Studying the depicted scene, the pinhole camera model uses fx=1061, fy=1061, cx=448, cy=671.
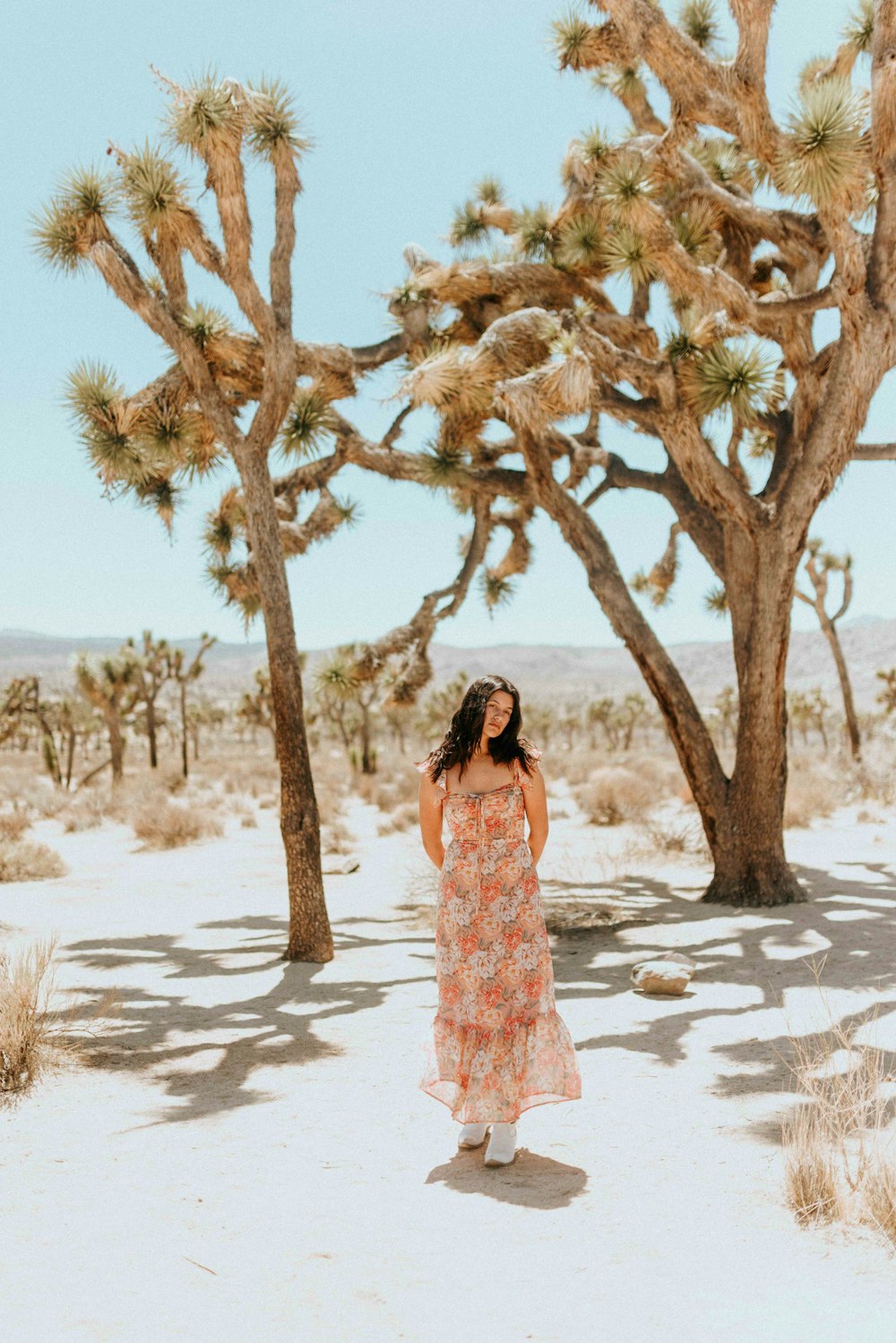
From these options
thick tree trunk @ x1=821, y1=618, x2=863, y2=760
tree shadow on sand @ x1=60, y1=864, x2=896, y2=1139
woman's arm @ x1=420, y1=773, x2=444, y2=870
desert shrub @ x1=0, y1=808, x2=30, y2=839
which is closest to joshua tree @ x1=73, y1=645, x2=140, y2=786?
desert shrub @ x1=0, y1=808, x2=30, y2=839

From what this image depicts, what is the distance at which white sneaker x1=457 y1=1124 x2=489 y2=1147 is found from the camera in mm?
3645

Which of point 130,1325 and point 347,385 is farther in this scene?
point 347,385

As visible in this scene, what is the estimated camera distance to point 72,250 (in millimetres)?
7281

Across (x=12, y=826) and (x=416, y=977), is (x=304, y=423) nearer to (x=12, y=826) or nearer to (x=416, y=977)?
(x=416, y=977)

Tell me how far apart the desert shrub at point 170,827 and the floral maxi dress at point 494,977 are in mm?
11123

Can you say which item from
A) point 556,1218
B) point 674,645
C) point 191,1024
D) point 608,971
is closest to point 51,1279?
point 556,1218

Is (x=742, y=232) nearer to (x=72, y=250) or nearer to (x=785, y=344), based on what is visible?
(x=785, y=344)

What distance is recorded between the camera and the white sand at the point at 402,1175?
250cm

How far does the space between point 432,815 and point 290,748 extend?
11.9 ft

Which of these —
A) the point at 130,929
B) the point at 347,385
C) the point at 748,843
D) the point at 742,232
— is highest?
the point at 742,232

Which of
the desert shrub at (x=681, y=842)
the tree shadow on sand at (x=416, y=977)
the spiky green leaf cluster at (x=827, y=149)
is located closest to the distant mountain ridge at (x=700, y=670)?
the desert shrub at (x=681, y=842)

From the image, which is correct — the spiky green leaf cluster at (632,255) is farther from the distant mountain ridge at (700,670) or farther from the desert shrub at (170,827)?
the distant mountain ridge at (700,670)

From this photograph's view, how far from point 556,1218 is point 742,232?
828 centimetres

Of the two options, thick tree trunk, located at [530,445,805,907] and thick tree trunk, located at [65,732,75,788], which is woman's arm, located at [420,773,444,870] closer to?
thick tree trunk, located at [530,445,805,907]
